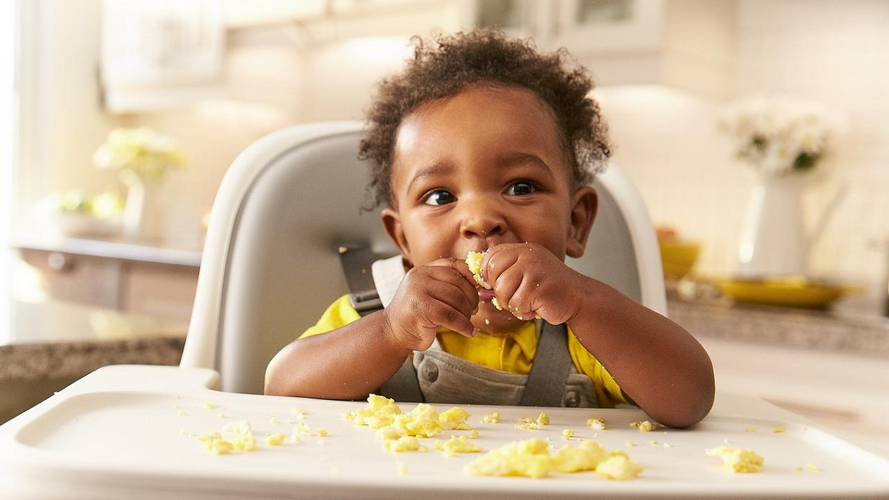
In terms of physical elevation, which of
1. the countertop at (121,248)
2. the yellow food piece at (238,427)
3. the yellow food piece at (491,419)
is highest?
the yellow food piece at (238,427)

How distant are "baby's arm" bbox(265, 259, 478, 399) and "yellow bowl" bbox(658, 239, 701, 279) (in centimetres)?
169

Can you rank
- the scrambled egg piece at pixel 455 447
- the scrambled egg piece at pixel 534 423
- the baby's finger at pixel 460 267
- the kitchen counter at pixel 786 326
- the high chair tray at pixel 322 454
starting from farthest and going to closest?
the kitchen counter at pixel 786 326 < the baby's finger at pixel 460 267 < the scrambled egg piece at pixel 534 423 < the scrambled egg piece at pixel 455 447 < the high chair tray at pixel 322 454

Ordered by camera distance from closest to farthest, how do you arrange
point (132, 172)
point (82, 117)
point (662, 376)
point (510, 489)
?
point (510, 489), point (662, 376), point (132, 172), point (82, 117)

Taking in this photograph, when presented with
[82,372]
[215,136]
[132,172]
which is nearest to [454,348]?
[82,372]

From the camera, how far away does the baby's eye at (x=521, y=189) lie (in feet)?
3.04

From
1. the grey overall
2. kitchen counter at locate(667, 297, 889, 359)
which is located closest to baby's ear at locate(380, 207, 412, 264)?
the grey overall

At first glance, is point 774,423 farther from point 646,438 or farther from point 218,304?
point 218,304

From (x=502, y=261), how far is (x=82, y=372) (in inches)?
23.4

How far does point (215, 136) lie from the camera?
4051 mm

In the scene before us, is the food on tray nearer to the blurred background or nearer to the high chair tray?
the high chair tray

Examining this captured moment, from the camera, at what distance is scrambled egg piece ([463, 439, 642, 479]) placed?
503 millimetres

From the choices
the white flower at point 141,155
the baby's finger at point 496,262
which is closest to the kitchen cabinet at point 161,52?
the white flower at point 141,155

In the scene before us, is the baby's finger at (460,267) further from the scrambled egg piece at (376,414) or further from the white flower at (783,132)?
the white flower at (783,132)

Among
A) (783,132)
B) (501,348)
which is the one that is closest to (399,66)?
(783,132)
